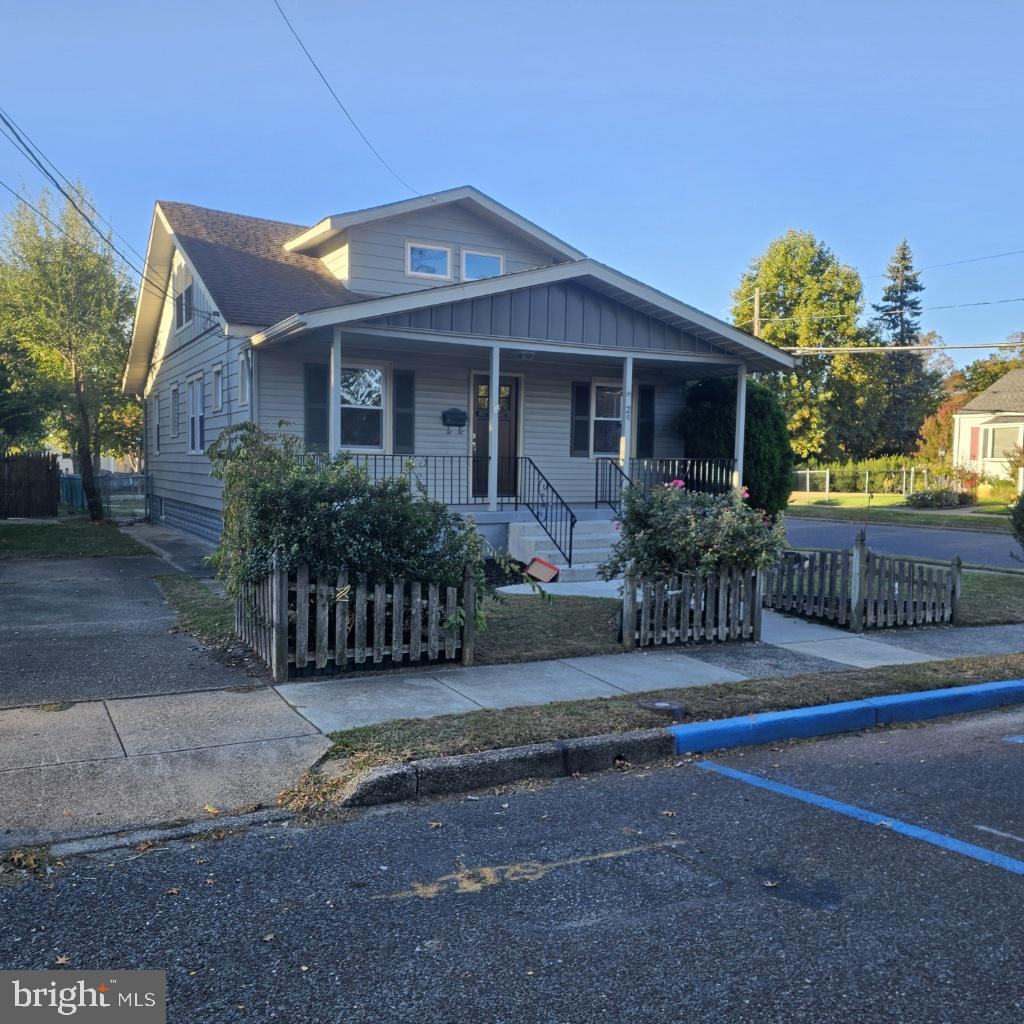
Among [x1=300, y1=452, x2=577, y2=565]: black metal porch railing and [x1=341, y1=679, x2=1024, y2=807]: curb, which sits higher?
[x1=300, y1=452, x2=577, y2=565]: black metal porch railing

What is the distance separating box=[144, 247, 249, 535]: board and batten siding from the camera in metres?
16.2

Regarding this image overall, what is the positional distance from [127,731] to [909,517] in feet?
86.9

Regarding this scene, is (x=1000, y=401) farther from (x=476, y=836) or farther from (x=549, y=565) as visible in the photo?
(x=476, y=836)

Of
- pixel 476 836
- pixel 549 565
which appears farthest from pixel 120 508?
pixel 476 836

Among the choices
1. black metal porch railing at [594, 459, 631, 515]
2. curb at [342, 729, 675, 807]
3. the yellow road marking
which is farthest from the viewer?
black metal porch railing at [594, 459, 631, 515]

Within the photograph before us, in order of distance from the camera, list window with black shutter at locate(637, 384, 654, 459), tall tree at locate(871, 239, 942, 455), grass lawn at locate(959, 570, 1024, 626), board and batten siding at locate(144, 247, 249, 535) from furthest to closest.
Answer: tall tree at locate(871, 239, 942, 455)
window with black shutter at locate(637, 384, 654, 459)
board and batten siding at locate(144, 247, 249, 535)
grass lawn at locate(959, 570, 1024, 626)

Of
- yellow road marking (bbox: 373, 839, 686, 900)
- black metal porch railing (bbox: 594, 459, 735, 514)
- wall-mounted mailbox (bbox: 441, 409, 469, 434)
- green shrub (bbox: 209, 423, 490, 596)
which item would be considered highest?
wall-mounted mailbox (bbox: 441, 409, 469, 434)

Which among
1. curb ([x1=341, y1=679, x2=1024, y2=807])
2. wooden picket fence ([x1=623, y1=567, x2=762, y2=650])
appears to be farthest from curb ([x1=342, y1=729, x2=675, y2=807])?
wooden picket fence ([x1=623, y1=567, x2=762, y2=650])

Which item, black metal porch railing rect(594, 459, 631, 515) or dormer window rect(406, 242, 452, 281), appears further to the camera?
black metal porch railing rect(594, 459, 631, 515)

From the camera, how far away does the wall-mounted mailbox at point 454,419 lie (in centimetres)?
1605

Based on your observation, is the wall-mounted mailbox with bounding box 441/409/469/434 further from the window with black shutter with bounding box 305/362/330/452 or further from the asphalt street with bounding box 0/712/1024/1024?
the asphalt street with bounding box 0/712/1024/1024

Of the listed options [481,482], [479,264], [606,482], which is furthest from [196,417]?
[606,482]

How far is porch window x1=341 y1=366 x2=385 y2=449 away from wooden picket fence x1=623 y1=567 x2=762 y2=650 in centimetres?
792

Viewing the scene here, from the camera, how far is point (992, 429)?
130ft
